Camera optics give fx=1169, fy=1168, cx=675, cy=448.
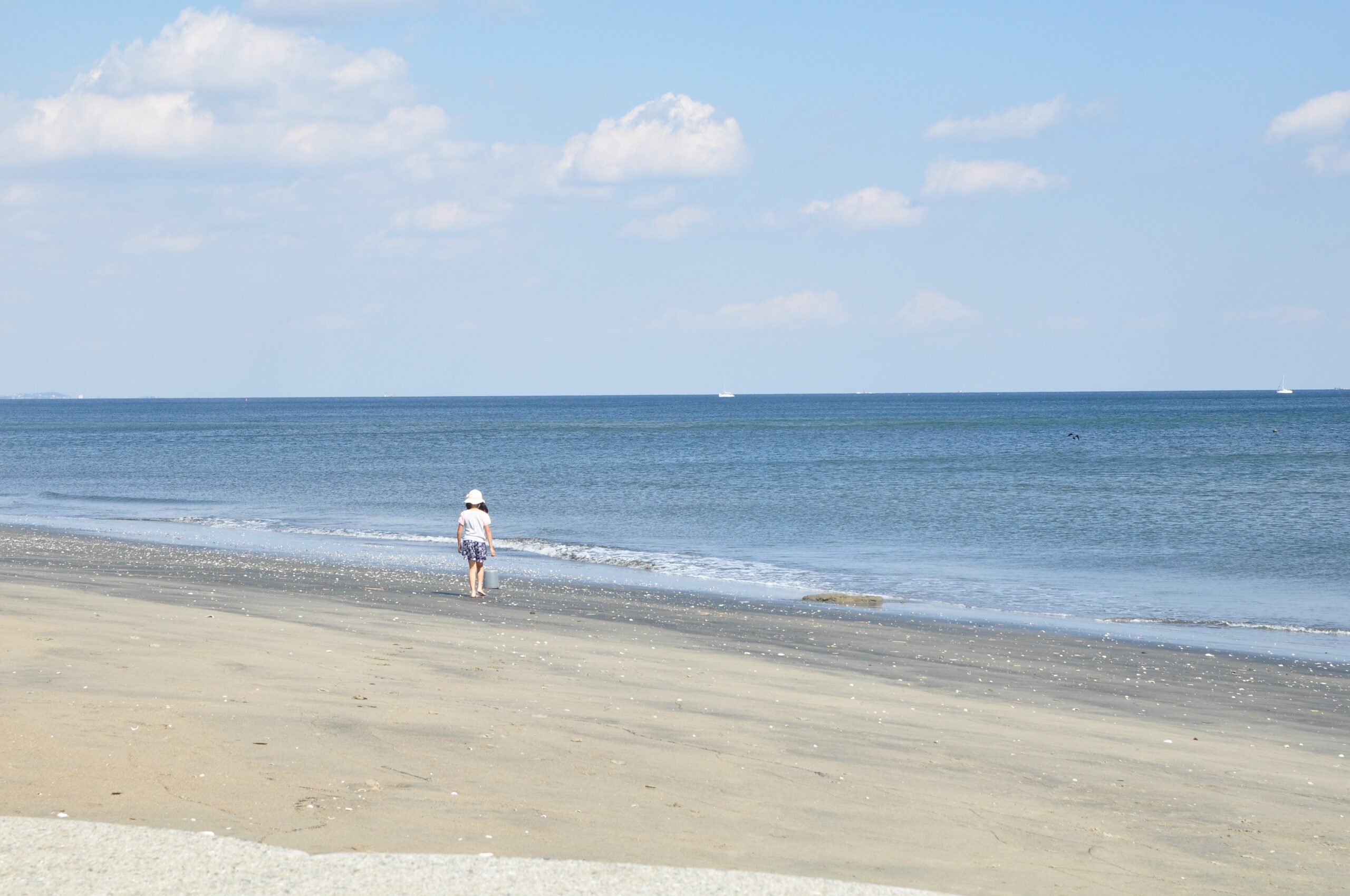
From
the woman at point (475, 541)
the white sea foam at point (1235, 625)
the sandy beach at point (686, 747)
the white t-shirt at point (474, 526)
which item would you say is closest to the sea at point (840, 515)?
the white sea foam at point (1235, 625)

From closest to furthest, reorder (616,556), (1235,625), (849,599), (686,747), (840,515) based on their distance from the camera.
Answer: (686,747) < (1235,625) < (849,599) < (616,556) < (840,515)

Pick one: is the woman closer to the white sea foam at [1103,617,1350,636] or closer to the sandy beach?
the sandy beach

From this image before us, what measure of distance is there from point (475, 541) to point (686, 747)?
1040 cm

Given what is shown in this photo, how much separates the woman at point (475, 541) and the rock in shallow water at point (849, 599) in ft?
18.6

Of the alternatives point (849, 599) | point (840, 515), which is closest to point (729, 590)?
point (849, 599)

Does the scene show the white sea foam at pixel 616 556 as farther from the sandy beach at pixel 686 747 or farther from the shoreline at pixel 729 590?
the sandy beach at pixel 686 747

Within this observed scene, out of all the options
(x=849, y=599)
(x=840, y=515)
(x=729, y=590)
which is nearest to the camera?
(x=849, y=599)

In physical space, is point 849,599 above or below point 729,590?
above

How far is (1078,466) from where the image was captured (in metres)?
58.8

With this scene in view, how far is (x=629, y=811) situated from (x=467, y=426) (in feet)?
415

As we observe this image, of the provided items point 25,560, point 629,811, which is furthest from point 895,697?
point 25,560

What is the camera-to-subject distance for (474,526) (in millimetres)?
18500

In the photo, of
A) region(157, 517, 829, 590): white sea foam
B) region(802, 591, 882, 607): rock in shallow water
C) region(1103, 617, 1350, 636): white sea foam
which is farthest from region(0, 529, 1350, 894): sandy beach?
region(157, 517, 829, 590): white sea foam

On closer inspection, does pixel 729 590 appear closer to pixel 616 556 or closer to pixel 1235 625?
pixel 616 556
